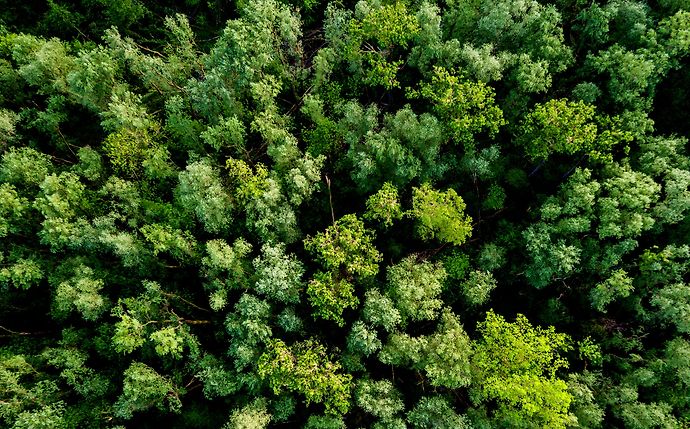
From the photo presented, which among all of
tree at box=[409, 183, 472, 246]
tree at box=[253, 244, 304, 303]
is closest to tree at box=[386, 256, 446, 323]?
tree at box=[409, 183, 472, 246]

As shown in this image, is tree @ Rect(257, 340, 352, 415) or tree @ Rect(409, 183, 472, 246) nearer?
tree @ Rect(257, 340, 352, 415)

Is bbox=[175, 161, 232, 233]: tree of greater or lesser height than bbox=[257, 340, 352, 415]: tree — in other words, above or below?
above

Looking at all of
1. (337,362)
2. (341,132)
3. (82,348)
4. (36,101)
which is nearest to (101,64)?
(36,101)

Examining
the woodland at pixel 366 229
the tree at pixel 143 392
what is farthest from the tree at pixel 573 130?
the tree at pixel 143 392

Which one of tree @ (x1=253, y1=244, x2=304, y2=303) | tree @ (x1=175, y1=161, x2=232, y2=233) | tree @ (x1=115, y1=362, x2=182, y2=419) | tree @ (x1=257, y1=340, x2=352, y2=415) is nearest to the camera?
tree @ (x1=257, y1=340, x2=352, y2=415)

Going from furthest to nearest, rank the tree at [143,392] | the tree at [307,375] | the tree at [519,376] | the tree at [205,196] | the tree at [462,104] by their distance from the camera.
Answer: the tree at [462,104], the tree at [205,196], the tree at [143,392], the tree at [307,375], the tree at [519,376]

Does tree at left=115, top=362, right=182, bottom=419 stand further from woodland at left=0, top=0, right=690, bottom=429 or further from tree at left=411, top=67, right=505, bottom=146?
tree at left=411, top=67, right=505, bottom=146

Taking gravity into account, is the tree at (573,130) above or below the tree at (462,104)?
above

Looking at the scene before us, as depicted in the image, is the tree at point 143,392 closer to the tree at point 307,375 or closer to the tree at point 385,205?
the tree at point 307,375
